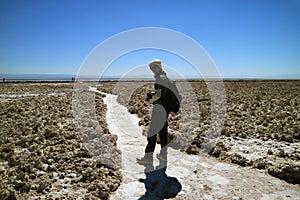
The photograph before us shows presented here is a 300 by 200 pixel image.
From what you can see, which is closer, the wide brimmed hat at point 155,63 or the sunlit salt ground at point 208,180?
the sunlit salt ground at point 208,180

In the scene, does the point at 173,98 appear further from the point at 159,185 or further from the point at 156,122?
the point at 159,185

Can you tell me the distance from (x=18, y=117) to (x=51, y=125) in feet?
7.43

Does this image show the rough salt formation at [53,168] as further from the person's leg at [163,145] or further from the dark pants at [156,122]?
the person's leg at [163,145]

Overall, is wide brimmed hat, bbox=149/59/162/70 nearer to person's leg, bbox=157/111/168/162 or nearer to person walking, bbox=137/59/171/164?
person walking, bbox=137/59/171/164

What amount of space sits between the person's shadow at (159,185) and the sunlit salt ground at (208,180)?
0.25 ft

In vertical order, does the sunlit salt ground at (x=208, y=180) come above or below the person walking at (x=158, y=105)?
below

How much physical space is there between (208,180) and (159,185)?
33.1 inches

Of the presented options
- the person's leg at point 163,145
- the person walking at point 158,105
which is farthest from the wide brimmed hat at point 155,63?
the person's leg at point 163,145

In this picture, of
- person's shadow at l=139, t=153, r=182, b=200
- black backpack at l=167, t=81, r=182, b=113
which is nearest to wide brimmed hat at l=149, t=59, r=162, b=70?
black backpack at l=167, t=81, r=182, b=113

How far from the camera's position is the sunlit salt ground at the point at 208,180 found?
371cm

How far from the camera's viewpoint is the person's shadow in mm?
3707

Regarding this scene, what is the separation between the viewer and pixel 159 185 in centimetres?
404

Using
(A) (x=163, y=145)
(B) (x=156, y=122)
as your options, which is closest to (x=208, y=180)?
(A) (x=163, y=145)

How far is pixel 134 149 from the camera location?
5.86 m
